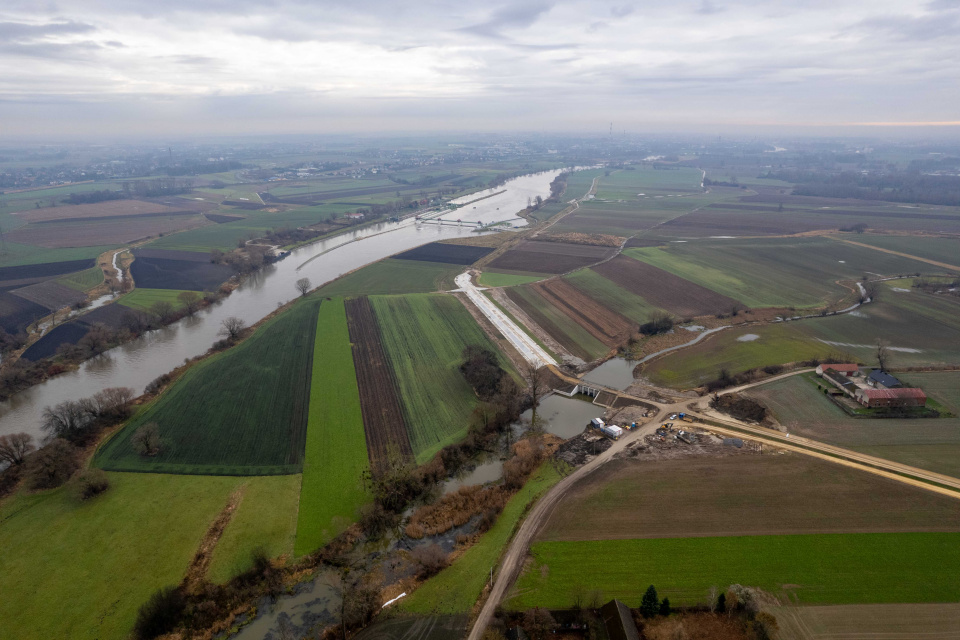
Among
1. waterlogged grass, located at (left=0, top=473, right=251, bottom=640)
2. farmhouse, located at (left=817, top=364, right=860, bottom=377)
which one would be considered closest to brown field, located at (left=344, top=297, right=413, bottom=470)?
waterlogged grass, located at (left=0, top=473, right=251, bottom=640)

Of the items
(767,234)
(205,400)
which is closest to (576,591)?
(205,400)

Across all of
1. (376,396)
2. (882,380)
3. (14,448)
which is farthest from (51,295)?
(882,380)

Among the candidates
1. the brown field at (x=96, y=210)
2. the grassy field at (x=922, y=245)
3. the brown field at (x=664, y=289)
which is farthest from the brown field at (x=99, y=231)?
the grassy field at (x=922, y=245)

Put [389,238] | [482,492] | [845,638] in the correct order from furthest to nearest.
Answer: [389,238]
[482,492]
[845,638]

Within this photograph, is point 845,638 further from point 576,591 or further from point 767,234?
point 767,234

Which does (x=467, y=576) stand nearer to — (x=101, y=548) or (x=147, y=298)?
(x=101, y=548)

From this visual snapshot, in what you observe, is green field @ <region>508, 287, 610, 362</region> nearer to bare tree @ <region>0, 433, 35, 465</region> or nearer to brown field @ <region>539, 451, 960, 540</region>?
brown field @ <region>539, 451, 960, 540</region>
